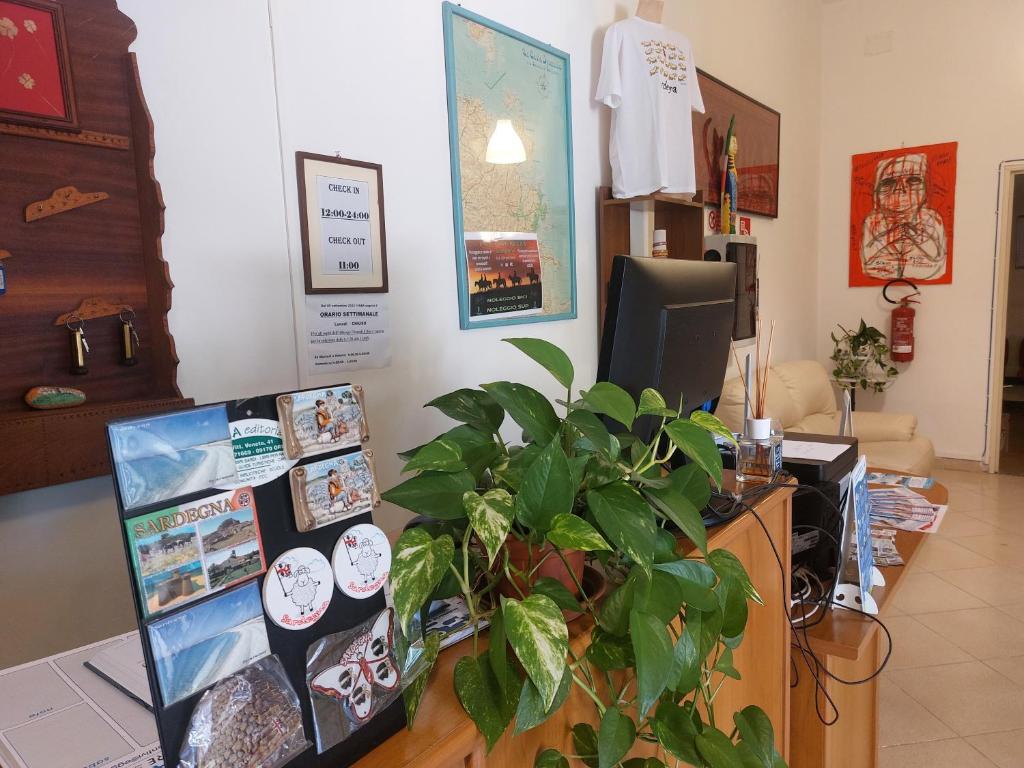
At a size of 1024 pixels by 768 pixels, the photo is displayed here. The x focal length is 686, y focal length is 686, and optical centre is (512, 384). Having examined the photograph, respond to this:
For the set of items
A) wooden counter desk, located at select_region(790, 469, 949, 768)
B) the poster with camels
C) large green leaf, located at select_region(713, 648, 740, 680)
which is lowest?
wooden counter desk, located at select_region(790, 469, 949, 768)

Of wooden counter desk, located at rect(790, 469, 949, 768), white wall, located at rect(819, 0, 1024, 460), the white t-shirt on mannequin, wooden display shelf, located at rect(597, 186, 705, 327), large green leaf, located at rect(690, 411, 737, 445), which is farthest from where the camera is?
white wall, located at rect(819, 0, 1024, 460)

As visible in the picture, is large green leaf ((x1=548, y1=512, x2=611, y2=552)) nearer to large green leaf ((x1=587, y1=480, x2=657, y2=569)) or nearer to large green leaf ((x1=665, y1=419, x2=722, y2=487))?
large green leaf ((x1=587, y1=480, x2=657, y2=569))

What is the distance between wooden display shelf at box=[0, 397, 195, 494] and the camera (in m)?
1.18

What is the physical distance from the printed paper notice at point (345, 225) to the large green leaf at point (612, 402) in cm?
110

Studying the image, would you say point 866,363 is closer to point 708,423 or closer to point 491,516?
point 708,423

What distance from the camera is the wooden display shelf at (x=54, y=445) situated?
118 centimetres

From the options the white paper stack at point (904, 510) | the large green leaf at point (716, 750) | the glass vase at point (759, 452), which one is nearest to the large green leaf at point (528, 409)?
the large green leaf at point (716, 750)

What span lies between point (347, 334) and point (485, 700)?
4.08 ft

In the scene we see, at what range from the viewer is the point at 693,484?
3.15 ft

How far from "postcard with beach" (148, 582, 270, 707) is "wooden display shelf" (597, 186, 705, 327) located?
210 centimetres

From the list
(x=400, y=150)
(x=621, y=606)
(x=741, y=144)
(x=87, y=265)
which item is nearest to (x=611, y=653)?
(x=621, y=606)

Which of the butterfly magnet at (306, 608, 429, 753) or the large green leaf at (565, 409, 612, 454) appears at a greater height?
the large green leaf at (565, 409, 612, 454)

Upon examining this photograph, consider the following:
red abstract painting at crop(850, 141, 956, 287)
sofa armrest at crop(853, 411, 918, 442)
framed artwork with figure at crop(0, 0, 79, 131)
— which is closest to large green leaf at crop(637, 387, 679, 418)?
framed artwork with figure at crop(0, 0, 79, 131)

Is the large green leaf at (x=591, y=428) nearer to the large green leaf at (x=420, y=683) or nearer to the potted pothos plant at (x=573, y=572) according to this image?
the potted pothos plant at (x=573, y=572)
